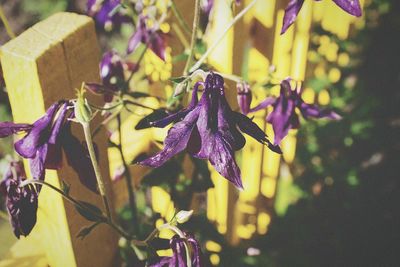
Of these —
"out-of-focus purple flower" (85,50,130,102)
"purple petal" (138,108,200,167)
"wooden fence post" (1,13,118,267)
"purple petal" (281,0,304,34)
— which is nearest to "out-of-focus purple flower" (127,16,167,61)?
"out-of-focus purple flower" (85,50,130,102)

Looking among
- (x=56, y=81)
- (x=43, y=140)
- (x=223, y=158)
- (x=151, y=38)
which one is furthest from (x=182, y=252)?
(x=151, y=38)

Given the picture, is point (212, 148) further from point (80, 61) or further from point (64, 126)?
point (80, 61)

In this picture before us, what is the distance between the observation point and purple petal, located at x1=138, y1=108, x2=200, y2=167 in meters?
0.81

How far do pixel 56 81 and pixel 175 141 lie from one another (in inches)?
13.6

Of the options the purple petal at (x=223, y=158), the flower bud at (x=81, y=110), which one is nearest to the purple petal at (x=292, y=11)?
the purple petal at (x=223, y=158)

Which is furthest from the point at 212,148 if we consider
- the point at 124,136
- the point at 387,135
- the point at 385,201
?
the point at 387,135

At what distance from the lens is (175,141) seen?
83cm

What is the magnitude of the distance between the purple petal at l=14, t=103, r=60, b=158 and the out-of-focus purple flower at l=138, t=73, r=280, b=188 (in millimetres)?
216

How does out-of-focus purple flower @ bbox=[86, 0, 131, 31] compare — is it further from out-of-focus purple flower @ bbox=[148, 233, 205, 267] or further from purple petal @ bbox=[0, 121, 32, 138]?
out-of-focus purple flower @ bbox=[148, 233, 205, 267]

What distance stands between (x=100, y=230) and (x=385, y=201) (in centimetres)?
158

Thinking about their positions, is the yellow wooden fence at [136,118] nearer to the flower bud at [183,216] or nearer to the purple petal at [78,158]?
the purple petal at [78,158]

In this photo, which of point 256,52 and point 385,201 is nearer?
point 256,52

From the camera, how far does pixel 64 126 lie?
3.10ft

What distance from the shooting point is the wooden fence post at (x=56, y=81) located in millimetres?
974
